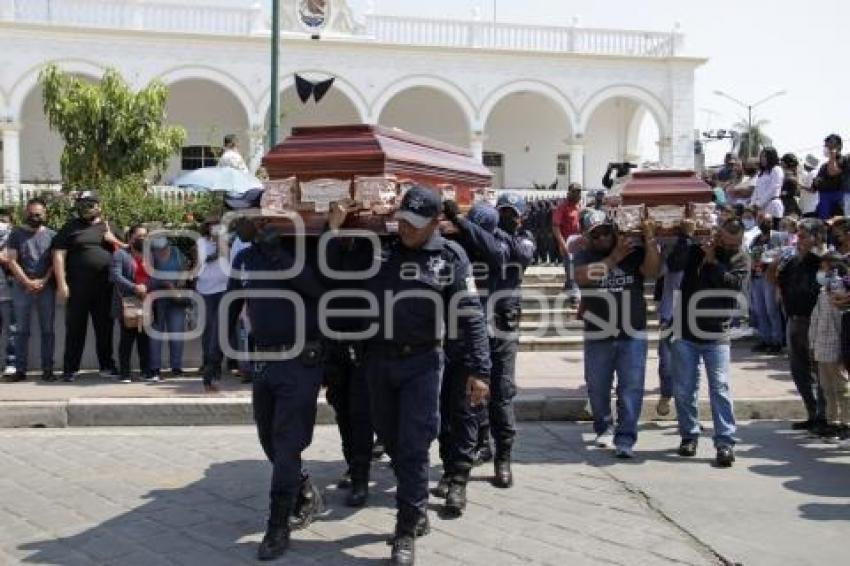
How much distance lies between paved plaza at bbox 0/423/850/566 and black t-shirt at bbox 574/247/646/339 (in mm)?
1053

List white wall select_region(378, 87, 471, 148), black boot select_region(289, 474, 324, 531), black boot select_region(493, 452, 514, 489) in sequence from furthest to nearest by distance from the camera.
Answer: white wall select_region(378, 87, 471, 148)
black boot select_region(493, 452, 514, 489)
black boot select_region(289, 474, 324, 531)

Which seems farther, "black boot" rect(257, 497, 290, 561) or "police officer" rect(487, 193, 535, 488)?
"police officer" rect(487, 193, 535, 488)

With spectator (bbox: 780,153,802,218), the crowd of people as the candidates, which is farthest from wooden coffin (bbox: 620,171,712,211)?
spectator (bbox: 780,153,802,218)

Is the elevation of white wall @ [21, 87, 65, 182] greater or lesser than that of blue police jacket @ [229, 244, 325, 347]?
greater

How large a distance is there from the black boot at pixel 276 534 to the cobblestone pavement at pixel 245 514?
86 mm

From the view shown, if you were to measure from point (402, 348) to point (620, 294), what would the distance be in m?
2.78

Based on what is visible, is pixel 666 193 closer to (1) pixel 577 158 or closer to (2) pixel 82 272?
(2) pixel 82 272

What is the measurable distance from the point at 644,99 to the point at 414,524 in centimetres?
2245

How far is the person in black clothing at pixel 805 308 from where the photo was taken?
782 cm

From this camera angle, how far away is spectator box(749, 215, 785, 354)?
1113 centimetres

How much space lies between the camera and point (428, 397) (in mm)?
4906

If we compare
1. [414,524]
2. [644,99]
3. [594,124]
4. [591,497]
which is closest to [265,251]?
[414,524]

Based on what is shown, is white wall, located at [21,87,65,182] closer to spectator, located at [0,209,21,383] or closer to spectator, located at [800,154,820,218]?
spectator, located at [0,209,21,383]

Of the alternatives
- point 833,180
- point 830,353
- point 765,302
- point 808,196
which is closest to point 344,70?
point 808,196
